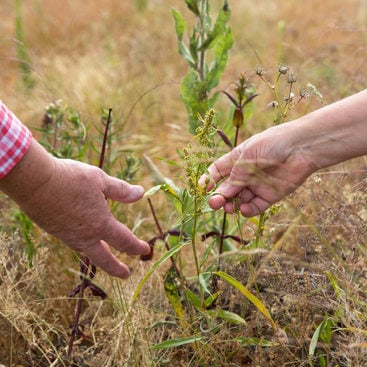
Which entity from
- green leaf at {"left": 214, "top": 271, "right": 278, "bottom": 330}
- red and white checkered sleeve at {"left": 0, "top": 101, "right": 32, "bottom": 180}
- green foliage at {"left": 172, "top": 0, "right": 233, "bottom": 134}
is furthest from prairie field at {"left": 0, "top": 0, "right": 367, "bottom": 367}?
red and white checkered sleeve at {"left": 0, "top": 101, "right": 32, "bottom": 180}

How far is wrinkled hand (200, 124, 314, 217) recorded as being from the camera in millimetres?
1496

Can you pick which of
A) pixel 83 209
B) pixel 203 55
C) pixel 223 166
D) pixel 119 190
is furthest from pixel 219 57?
pixel 83 209

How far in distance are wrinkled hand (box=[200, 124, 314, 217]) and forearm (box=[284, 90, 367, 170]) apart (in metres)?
0.03

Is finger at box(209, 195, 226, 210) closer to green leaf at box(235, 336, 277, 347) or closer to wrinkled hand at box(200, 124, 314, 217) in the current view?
wrinkled hand at box(200, 124, 314, 217)

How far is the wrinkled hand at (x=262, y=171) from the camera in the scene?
1.50 m

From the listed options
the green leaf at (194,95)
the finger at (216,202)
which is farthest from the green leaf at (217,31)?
the finger at (216,202)

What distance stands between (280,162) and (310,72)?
2.29 metres

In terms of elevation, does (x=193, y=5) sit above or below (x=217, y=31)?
above

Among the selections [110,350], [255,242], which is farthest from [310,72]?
[110,350]

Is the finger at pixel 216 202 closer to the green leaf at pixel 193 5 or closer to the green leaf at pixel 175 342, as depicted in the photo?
the green leaf at pixel 175 342

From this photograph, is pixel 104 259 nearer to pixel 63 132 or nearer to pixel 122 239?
pixel 122 239

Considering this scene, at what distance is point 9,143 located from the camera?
127 centimetres

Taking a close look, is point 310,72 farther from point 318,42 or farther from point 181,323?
point 181,323

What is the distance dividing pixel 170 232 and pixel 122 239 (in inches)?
8.7
